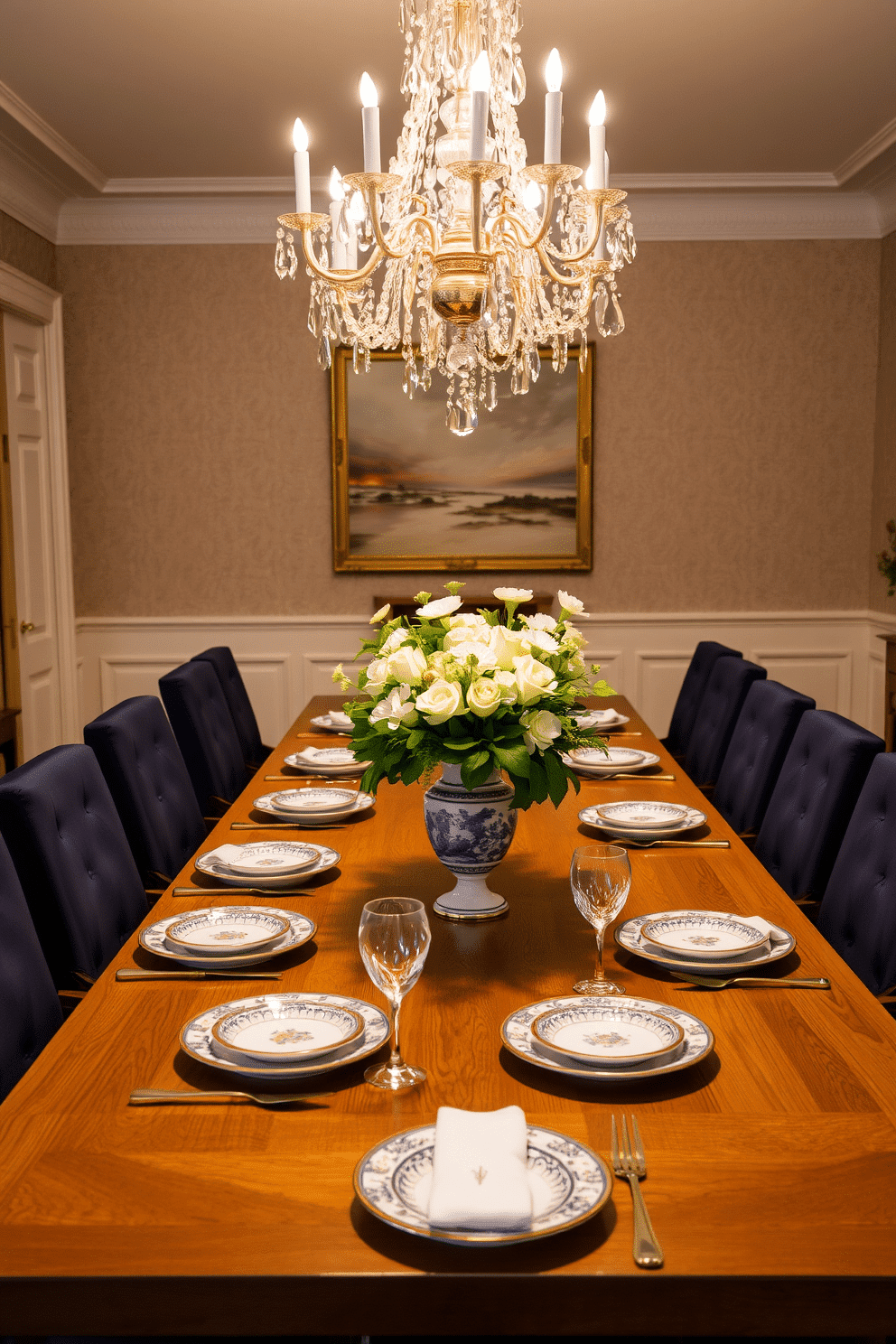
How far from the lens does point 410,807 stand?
8.49 ft

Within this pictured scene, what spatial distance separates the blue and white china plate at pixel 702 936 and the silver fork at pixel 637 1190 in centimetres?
43

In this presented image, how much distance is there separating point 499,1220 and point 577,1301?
0.09m

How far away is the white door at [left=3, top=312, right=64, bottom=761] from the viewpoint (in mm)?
4750

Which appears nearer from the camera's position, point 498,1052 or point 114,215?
point 498,1052

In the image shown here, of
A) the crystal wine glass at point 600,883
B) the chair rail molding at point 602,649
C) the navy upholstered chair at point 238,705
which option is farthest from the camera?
the chair rail molding at point 602,649

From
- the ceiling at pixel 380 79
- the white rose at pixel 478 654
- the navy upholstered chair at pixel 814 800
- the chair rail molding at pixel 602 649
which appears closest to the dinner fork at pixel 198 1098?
the white rose at pixel 478 654

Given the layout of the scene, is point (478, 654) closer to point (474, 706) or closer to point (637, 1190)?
point (474, 706)

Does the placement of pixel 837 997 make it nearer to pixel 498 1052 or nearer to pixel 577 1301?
pixel 498 1052

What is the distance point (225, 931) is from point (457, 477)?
3.85 meters

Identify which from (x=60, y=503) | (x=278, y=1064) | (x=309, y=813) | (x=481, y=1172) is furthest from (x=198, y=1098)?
(x=60, y=503)

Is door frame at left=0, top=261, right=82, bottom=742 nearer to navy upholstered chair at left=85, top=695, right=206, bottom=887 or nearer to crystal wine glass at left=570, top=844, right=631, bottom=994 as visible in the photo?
navy upholstered chair at left=85, top=695, right=206, bottom=887

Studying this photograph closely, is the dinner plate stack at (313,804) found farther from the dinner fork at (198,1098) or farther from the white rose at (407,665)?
the dinner fork at (198,1098)

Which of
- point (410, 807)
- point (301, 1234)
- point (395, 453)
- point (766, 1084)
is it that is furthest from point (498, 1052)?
point (395, 453)

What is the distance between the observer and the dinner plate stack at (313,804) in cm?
242
